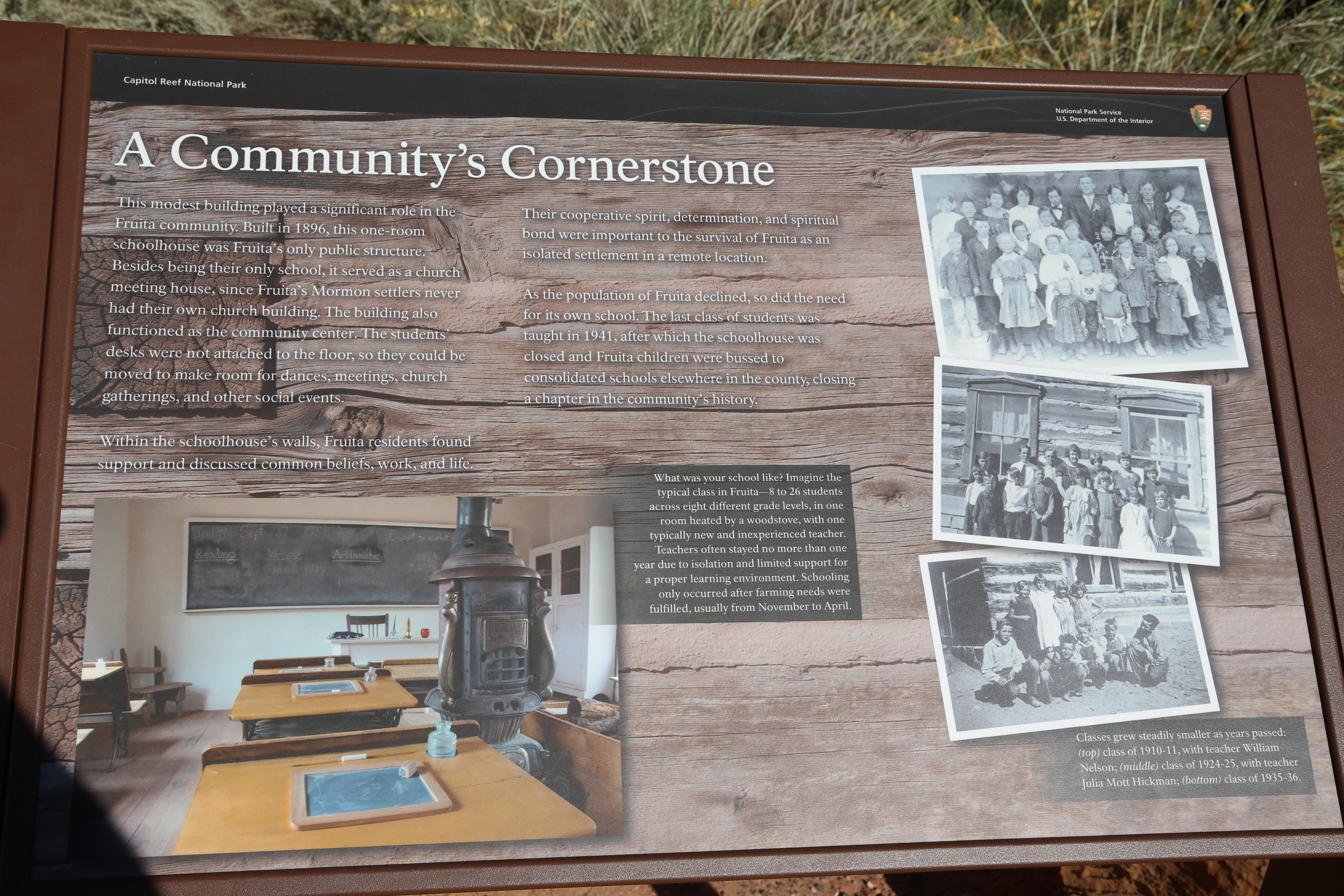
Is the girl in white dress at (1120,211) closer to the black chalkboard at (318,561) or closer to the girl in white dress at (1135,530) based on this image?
the girl in white dress at (1135,530)

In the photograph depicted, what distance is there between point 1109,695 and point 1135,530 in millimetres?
345

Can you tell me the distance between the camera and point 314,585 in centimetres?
136

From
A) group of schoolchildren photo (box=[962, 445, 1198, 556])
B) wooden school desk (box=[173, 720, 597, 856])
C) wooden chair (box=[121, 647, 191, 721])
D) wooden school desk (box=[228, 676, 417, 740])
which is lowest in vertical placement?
wooden school desk (box=[173, 720, 597, 856])

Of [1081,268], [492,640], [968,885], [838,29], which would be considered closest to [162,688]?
[492,640]

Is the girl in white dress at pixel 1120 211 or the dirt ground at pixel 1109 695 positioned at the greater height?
the girl in white dress at pixel 1120 211

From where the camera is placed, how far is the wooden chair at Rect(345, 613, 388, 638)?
1.35m

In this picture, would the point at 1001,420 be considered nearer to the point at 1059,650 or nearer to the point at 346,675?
the point at 1059,650

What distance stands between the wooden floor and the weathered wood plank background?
125mm

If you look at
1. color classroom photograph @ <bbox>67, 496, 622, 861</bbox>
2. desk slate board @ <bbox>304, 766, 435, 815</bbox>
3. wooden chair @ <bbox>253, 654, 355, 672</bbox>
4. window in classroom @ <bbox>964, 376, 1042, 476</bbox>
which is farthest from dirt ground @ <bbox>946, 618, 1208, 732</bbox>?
wooden chair @ <bbox>253, 654, 355, 672</bbox>

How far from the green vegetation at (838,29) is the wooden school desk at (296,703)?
312 centimetres

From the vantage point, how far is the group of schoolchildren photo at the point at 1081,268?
63.2 inches

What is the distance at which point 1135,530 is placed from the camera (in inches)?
61.2

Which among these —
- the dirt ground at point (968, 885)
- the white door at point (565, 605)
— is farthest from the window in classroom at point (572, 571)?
the dirt ground at point (968, 885)

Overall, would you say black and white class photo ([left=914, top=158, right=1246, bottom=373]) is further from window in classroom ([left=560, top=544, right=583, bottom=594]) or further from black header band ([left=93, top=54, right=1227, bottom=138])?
window in classroom ([left=560, top=544, right=583, bottom=594])
